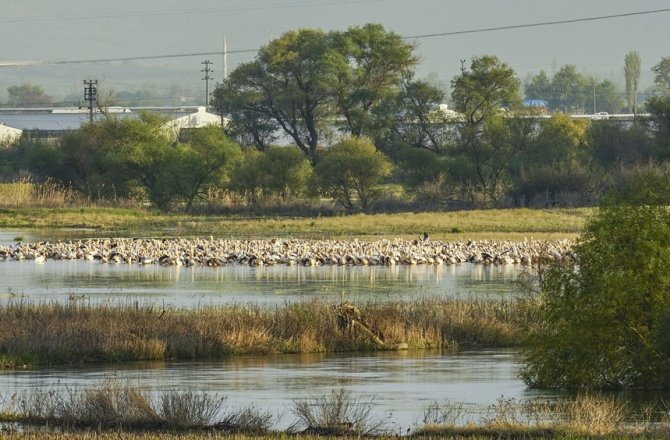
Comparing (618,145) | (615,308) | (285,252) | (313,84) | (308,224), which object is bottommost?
(615,308)

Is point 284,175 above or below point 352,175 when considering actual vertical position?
above

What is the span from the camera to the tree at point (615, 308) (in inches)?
973

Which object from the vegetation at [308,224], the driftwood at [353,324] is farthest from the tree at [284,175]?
the driftwood at [353,324]

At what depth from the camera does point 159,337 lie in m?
29.9

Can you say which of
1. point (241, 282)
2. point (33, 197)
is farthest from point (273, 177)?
point (241, 282)

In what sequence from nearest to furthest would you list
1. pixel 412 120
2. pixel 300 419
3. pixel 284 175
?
pixel 300 419, pixel 284 175, pixel 412 120

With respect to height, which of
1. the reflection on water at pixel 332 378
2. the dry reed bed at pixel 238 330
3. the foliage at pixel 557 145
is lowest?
the reflection on water at pixel 332 378

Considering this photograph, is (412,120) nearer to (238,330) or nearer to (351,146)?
(351,146)

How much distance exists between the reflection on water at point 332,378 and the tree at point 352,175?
62.5 m

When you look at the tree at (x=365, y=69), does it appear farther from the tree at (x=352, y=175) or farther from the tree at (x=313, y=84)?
the tree at (x=352, y=175)

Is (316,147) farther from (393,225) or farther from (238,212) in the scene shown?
(393,225)

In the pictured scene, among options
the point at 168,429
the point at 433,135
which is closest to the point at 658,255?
the point at 168,429

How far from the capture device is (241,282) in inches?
1870

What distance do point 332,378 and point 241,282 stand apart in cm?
2064
